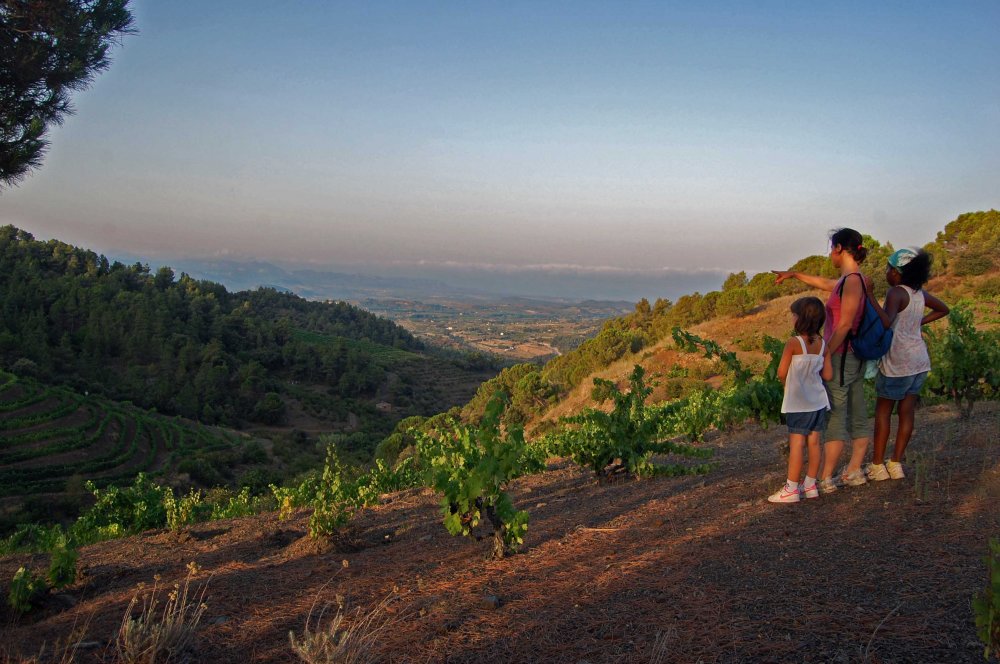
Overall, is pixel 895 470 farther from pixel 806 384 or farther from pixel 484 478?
pixel 484 478

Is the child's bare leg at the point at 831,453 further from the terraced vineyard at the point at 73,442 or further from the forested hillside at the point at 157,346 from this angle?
the forested hillside at the point at 157,346

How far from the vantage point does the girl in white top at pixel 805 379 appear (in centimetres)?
423

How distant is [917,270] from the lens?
4.30 m

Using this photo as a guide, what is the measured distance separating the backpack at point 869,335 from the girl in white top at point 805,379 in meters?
0.21

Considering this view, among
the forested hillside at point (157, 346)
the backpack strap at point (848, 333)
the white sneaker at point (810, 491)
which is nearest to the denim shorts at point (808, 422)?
the backpack strap at point (848, 333)

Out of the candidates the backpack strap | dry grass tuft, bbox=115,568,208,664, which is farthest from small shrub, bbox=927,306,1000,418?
dry grass tuft, bbox=115,568,208,664

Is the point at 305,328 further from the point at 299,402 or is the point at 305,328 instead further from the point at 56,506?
the point at 56,506

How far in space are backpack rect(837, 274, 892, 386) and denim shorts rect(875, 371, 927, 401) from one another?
338 mm

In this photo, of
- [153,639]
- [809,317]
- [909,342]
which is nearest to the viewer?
[153,639]

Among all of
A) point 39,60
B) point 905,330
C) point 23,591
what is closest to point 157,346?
point 39,60

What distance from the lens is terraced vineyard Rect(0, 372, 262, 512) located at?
103 ft

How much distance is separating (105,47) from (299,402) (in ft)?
205

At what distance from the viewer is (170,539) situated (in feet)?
21.5

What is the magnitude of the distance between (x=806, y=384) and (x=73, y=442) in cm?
4249
